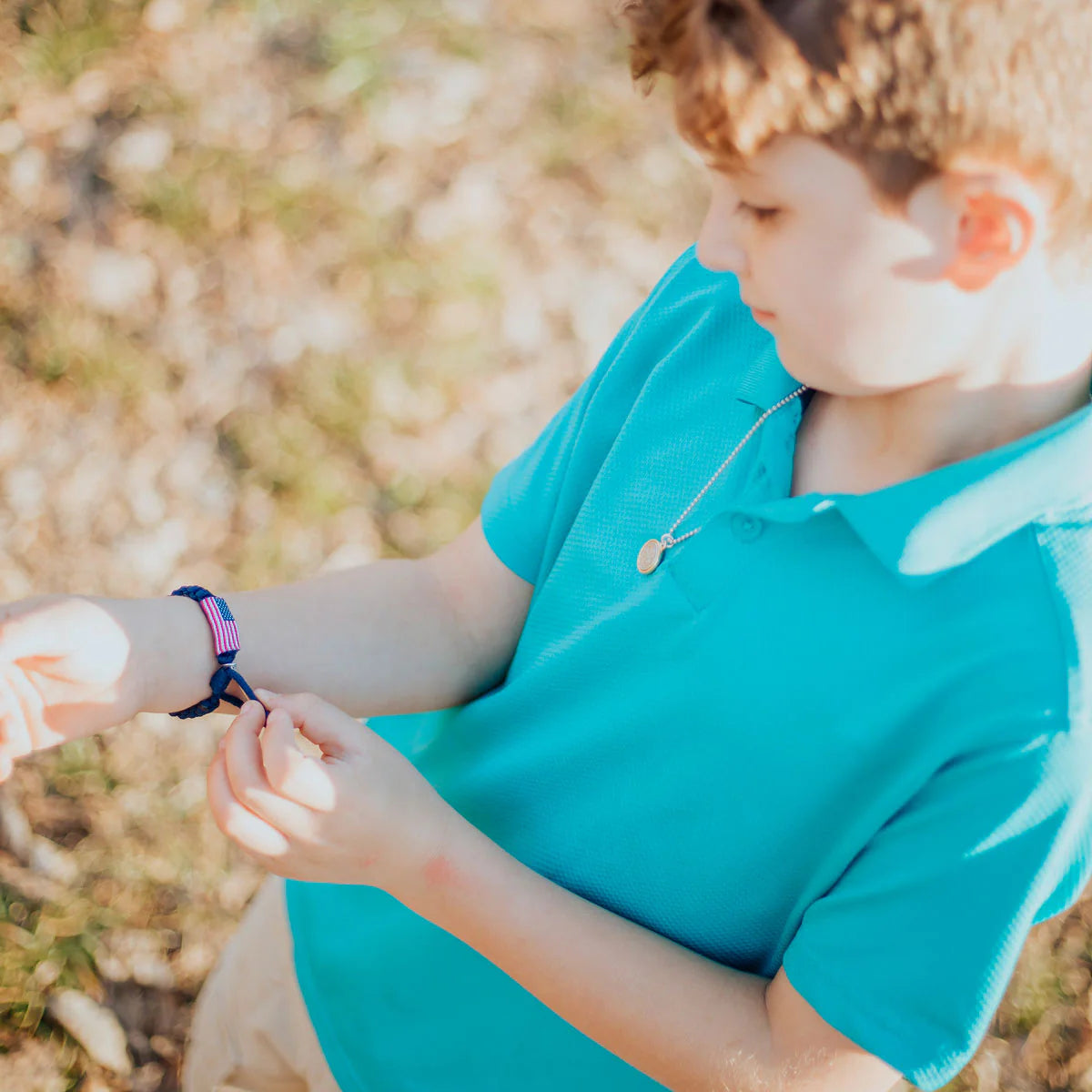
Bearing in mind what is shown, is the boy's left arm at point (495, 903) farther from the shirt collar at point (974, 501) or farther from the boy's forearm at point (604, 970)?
the shirt collar at point (974, 501)

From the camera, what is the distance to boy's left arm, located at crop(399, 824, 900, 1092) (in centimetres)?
105

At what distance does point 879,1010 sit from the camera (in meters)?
0.95

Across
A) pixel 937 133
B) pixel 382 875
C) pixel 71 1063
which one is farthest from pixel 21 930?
pixel 937 133

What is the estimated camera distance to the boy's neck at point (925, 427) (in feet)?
3.26

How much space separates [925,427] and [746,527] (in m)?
0.18

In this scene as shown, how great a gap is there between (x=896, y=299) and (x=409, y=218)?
8.23ft

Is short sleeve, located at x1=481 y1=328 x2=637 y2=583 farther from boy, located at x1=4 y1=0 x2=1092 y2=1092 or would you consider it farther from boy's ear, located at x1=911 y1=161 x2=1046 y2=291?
boy's ear, located at x1=911 y1=161 x2=1046 y2=291

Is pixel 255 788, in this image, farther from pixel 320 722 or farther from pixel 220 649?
pixel 220 649

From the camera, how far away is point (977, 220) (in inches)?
34.7

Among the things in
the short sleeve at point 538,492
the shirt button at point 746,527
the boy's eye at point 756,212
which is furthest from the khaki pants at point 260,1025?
the boy's eye at point 756,212

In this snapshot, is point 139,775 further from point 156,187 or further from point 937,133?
point 937,133

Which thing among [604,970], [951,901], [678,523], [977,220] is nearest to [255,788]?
[604,970]

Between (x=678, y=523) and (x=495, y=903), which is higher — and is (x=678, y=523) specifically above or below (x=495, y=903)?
above

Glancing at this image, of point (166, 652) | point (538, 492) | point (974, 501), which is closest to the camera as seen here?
point (974, 501)
